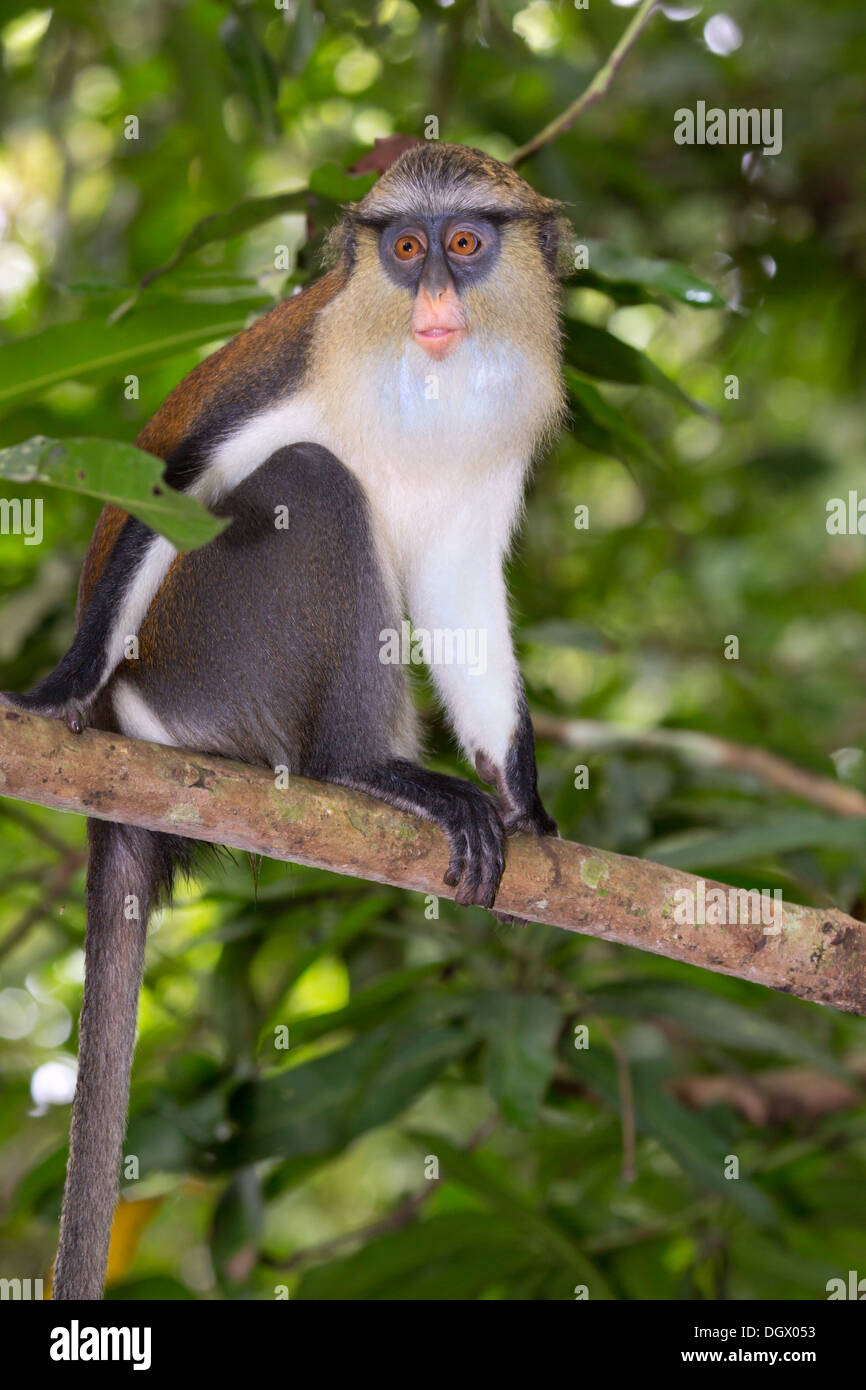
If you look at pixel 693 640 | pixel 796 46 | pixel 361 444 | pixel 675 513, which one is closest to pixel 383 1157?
pixel 693 640

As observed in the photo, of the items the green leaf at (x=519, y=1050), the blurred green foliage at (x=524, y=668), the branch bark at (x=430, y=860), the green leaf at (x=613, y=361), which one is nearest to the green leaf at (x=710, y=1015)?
the blurred green foliage at (x=524, y=668)

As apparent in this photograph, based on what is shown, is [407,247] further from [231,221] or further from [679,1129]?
[679,1129]

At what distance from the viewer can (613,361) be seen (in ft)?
12.8

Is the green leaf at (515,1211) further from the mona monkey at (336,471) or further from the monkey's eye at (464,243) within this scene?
the monkey's eye at (464,243)

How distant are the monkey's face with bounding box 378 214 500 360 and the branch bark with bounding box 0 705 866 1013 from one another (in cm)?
124

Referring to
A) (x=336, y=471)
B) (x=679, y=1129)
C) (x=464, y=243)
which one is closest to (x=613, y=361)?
(x=464, y=243)

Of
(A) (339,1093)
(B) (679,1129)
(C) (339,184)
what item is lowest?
(B) (679,1129)

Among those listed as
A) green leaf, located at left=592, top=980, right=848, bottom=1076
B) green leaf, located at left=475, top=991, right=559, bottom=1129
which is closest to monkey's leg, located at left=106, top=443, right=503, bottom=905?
green leaf, located at left=475, top=991, right=559, bottom=1129

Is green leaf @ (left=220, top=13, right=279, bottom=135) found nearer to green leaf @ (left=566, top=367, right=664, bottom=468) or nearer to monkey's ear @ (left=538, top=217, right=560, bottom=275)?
monkey's ear @ (left=538, top=217, right=560, bottom=275)

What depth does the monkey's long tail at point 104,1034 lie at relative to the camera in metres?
3.02

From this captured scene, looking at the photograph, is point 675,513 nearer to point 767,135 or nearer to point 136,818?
point 767,135

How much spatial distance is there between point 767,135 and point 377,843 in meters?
4.33

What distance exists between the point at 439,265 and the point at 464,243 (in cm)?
17

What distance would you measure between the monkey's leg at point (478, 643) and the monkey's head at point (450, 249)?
0.62 metres
